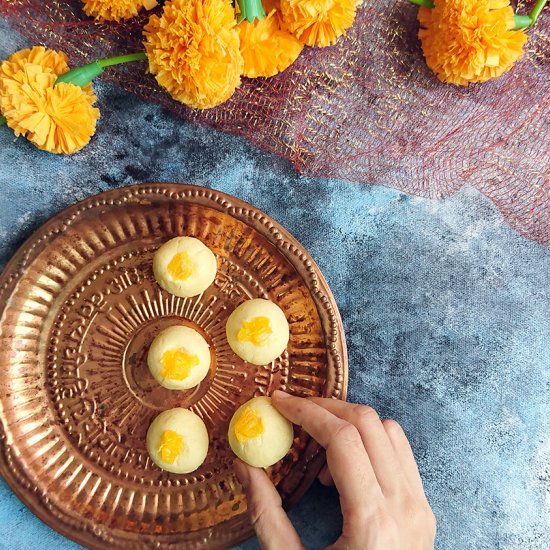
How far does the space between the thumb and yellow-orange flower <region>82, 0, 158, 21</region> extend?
0.64m

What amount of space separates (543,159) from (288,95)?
41 centimetres

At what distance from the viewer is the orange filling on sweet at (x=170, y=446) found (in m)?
0.72

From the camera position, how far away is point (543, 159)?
868 mm

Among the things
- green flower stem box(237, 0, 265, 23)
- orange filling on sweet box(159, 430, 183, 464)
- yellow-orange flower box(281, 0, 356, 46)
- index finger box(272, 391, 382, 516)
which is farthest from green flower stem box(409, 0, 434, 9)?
orange filling on sweet box(159, 430, 183, 464)

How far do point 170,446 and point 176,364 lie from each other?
0.35 ft

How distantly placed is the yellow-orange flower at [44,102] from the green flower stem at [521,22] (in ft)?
1.99

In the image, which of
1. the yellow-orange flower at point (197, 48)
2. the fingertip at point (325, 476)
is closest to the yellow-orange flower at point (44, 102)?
the yellow-orange flower at point (197, 48)

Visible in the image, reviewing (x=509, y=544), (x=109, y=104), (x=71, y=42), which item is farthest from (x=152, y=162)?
(x=509, y=544)

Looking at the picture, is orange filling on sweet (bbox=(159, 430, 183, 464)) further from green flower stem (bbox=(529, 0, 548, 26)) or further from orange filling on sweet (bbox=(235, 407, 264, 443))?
green flower stem (bbox=(529, 0, 548, 26))

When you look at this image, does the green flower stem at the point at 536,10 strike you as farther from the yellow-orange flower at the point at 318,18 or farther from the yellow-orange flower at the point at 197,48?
the yellow-orange flower at the point at 197,48

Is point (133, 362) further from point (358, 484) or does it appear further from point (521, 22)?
point (521, 22)

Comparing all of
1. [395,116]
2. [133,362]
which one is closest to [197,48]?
[395,116]

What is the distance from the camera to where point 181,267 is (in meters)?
0.74

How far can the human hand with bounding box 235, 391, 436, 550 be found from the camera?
68cm
